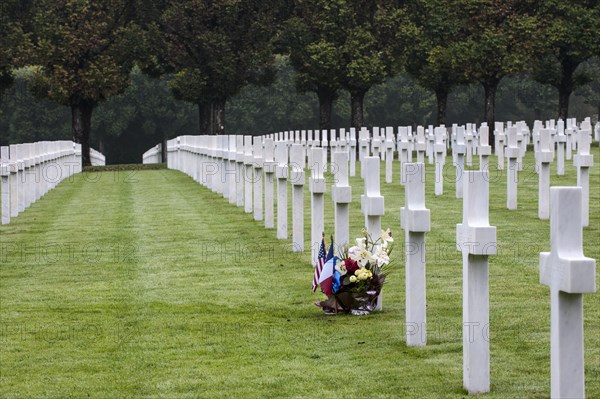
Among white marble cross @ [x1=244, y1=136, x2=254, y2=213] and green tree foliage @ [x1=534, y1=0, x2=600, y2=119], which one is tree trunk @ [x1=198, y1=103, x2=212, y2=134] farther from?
white marble cross @ [x1=244, y1=136, x2=254, y2=213]

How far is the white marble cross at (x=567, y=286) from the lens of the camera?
5930 mm

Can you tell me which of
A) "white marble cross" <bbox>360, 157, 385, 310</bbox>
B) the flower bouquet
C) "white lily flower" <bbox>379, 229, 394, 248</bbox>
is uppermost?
"white marble cross" <bbox>360, 157, 385, 310</bbox>

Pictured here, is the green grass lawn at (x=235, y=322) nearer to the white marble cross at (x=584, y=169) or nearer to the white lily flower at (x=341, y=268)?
the white marble cross at (x=584, y=169)

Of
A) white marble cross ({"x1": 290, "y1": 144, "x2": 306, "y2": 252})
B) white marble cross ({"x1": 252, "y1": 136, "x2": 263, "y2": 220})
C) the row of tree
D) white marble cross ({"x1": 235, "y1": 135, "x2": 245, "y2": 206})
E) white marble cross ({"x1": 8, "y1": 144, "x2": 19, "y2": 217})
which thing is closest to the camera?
white marble cross ({"x1": 290, "y1": 144, "x2": 306, "y2": 252})

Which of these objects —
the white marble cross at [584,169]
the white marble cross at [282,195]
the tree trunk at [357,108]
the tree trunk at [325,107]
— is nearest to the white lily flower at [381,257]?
the white marble cross at [282,195]

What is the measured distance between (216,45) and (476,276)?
1904 inches

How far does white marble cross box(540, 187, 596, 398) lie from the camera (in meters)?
5.93

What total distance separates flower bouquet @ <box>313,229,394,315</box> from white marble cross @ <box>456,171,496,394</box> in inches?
115

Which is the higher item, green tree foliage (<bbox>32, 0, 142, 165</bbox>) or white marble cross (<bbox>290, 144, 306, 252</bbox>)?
green tree foliage (<bbox>32, 0, 142, 165</bbox>)

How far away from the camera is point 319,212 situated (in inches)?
542

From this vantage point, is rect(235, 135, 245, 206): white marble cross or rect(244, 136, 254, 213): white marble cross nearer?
rect(244, 136, 254, 213): white marble cross

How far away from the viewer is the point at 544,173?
20.0 metres

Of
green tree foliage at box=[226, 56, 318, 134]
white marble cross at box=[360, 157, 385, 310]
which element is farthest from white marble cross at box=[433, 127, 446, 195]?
green tree foliage at box=[226, 56, 318, 134]

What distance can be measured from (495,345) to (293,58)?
1934 inches
